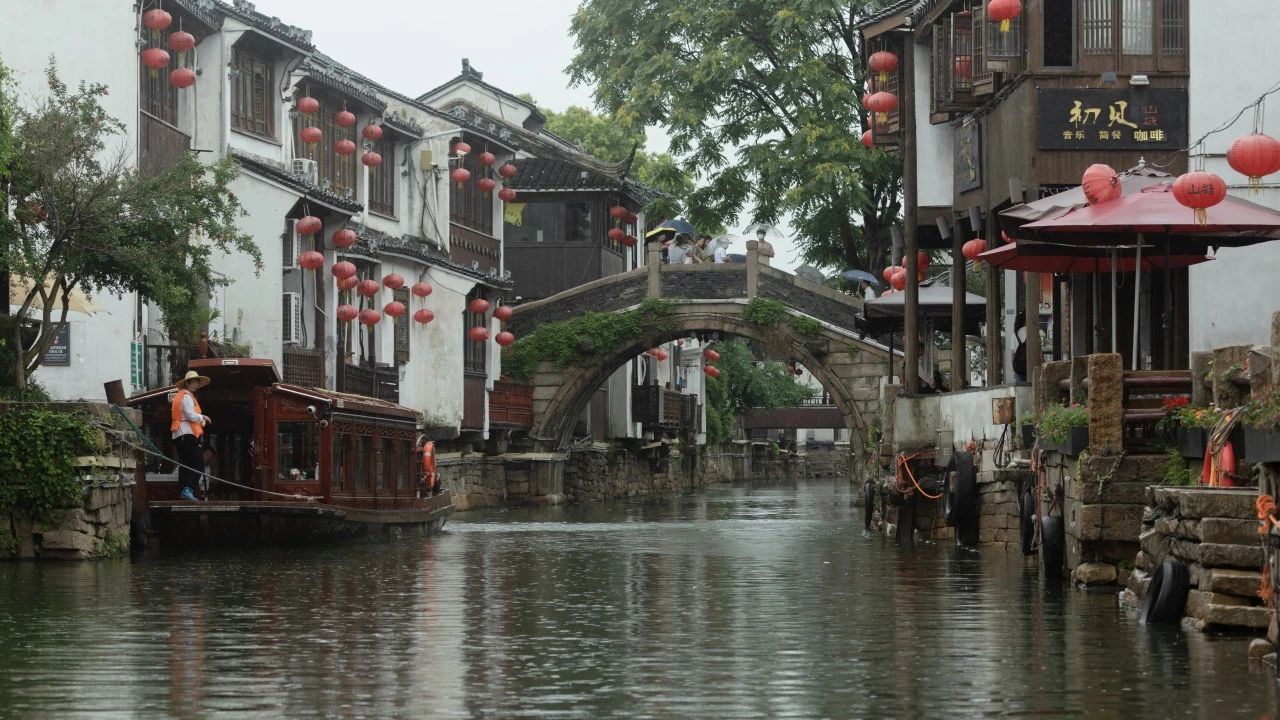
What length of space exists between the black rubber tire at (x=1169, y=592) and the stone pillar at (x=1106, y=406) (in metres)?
3.22

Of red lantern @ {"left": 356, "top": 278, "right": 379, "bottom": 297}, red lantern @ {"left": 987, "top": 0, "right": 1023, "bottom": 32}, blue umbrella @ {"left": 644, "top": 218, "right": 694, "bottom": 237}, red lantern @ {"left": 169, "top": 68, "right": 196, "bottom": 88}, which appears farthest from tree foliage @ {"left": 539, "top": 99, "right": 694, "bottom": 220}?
red lantern @ {"left": 987, "top": 0, "right": 1023, "bottom": 32}

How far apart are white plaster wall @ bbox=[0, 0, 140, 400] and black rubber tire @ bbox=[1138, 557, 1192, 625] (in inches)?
663

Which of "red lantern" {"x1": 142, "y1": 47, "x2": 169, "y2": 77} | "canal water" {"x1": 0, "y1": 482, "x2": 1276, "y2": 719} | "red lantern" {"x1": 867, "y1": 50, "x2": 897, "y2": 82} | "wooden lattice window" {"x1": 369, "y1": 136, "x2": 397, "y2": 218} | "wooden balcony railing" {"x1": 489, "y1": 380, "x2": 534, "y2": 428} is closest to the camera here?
"canal water" {"x1": 0, "y1": 482, "x2": 1276, "y2": 719}

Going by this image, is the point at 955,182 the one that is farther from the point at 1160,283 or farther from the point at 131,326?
the point at 131,326

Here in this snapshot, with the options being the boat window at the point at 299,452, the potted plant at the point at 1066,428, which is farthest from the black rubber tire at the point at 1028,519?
the boat window at the point at 299,452

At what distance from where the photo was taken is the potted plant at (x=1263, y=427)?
1212cm

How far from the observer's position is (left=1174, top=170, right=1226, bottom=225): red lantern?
18.8 m

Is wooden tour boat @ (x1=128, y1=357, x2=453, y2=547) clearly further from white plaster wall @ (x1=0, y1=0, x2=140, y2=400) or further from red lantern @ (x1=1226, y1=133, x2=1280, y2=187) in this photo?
red lantern @ (x1=1226, y1=133, x2=1280, y2=187)

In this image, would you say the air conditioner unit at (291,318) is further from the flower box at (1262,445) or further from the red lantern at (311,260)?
the flower box at (1262,445)

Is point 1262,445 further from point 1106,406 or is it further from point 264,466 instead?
point 264,466

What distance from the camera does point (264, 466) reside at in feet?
84.2

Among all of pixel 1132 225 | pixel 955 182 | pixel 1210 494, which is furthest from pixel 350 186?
pixel 1210 494

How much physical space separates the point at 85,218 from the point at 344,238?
11.7m

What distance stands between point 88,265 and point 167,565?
3.74 m
